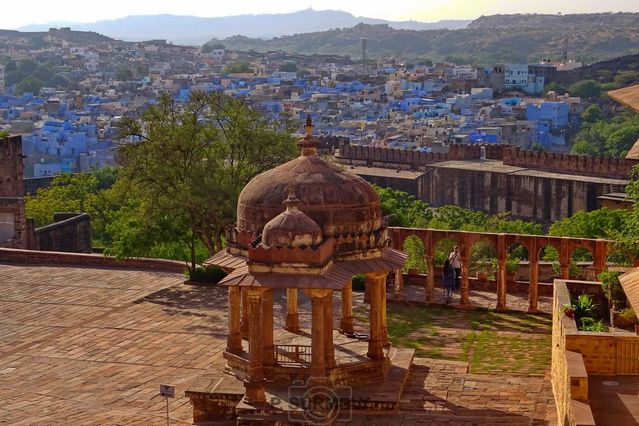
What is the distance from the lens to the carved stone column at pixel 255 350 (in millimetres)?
11445

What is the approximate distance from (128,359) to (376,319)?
4037 millimetres

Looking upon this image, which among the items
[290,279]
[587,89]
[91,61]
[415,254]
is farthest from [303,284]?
[91,61]

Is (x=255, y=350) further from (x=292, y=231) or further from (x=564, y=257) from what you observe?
(x=564, y=257)

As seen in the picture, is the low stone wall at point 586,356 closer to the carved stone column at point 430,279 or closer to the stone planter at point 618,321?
the stone planter at point 618,321

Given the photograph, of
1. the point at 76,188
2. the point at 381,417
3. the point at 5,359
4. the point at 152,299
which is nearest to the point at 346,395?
the point at 381,417

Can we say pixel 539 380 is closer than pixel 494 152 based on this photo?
Yes

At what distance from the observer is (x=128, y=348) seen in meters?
15.5

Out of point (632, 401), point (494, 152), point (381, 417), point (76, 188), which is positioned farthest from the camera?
point (494, 152)

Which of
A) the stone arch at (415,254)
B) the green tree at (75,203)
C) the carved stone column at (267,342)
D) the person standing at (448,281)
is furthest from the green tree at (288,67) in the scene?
the carved stone column at (267,342)

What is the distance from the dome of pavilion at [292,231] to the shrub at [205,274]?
8.45 metres

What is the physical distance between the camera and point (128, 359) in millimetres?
14953

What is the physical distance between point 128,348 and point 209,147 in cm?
578

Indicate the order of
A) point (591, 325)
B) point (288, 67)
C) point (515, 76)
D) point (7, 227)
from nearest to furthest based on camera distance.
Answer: point (591, 325) → point (7, 227) → point (515, 76) → point (288, 67)

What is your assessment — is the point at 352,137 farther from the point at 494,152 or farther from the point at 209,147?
the point at 209,147
